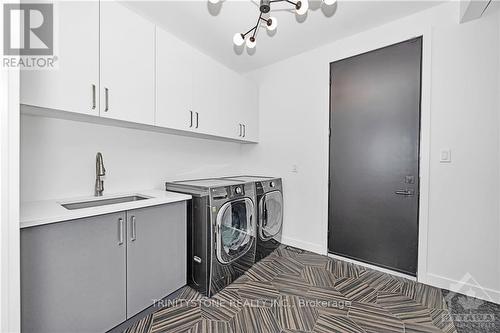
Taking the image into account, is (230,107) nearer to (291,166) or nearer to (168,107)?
(168,107)

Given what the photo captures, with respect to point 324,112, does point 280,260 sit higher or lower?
lower

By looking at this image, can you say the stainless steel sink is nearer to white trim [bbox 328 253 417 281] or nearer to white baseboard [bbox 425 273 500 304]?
white trim [bbox 328 253 417 281]

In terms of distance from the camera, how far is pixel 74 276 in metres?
1.28

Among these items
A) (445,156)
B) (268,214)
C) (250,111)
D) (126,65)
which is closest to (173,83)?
(126,65)

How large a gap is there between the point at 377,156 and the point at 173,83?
2.11 m

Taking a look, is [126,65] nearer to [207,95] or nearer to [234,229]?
[207,95]

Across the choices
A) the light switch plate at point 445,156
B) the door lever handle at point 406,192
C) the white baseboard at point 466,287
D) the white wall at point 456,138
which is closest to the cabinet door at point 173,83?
the white wall at point 456,138

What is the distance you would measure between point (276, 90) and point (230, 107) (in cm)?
77

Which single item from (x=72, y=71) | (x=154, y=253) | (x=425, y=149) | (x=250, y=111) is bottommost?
(x=154, y=253)

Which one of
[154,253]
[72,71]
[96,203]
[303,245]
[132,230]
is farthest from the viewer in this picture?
[303,245]

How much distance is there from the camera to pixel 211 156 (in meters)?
3.05

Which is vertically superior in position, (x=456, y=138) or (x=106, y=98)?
(x=106, y=98)

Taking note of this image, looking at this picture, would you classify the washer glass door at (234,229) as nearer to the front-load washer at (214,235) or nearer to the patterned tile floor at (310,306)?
the front-load washer at (214,235)

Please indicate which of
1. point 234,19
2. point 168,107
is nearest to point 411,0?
point 234,19
